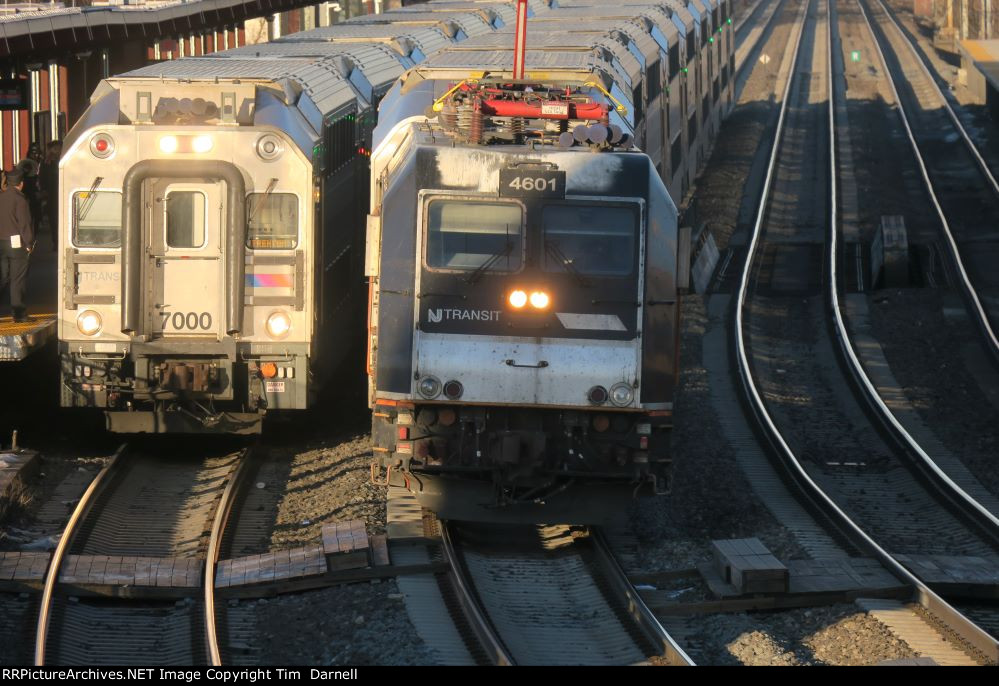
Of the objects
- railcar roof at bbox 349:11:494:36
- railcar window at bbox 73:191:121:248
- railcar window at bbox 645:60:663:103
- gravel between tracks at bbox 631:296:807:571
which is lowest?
gravel between tracks at bbox 631:296:807:571

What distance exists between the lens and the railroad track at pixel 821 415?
1241cm

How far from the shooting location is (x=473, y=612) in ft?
32.8

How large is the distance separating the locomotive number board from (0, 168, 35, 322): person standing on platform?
6.70 meters

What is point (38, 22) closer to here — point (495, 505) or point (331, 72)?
point (331, 72)

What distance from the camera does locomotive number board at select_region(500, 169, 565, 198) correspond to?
11258mm

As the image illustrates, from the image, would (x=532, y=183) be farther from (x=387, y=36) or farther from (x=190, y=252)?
(x=387, y=36)

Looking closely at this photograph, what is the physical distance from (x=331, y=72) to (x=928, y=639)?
32.2 feet

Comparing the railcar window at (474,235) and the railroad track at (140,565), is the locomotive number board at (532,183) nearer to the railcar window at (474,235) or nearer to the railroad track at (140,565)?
the railcar window at (474,235)

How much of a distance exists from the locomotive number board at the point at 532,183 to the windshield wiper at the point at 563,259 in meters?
0.38

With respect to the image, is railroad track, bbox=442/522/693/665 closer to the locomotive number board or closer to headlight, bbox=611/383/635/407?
headlight, bbox=611/383/635/407

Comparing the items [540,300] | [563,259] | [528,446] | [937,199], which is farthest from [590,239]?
[937,199]

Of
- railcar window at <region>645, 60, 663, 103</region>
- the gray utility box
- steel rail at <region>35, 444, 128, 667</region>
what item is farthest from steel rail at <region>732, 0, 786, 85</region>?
steel rail at <region>35, 444, 128, 667</region>

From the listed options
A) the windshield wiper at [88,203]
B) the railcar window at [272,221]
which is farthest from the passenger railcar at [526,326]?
the windshield wiper at [88,203]

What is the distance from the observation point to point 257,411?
1461 cm
